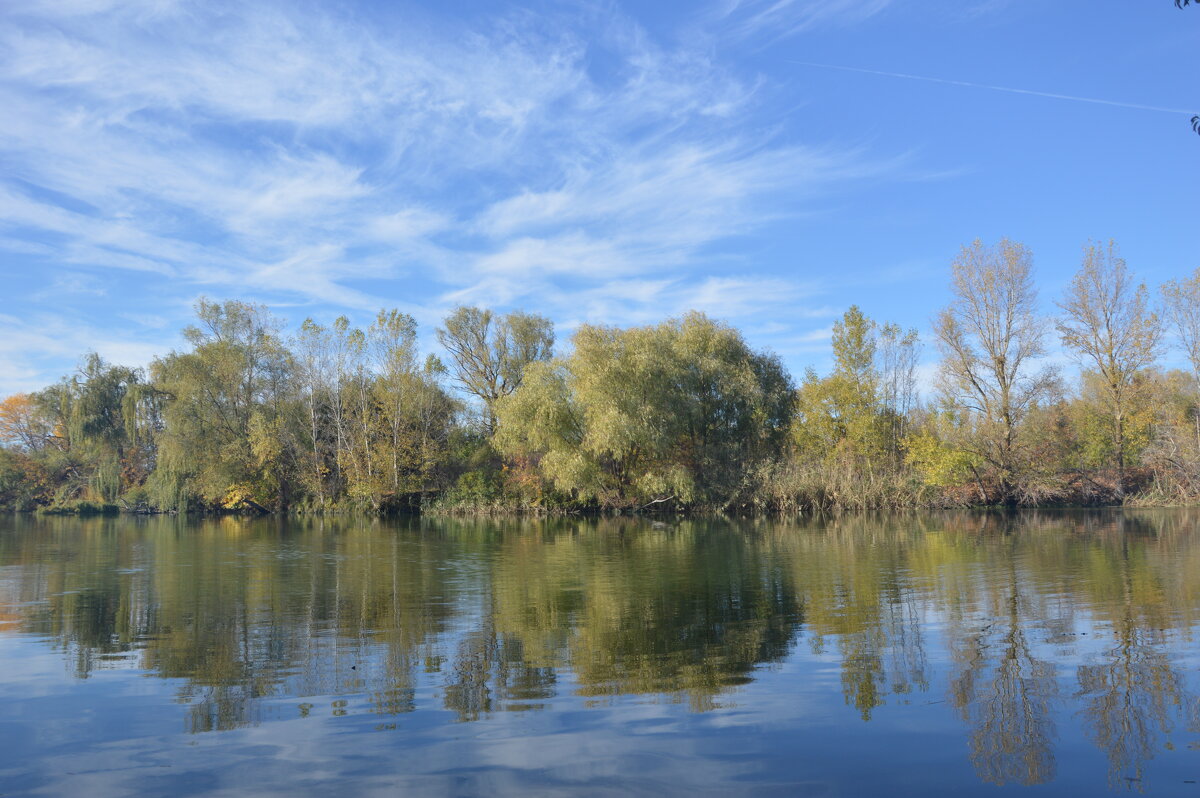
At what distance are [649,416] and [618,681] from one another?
115ft

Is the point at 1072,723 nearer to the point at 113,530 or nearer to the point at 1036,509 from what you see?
the point at 1036,509

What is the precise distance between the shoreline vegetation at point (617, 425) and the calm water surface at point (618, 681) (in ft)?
82.2

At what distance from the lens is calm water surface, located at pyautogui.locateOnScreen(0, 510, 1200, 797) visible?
5.71m

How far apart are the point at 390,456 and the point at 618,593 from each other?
131 ft

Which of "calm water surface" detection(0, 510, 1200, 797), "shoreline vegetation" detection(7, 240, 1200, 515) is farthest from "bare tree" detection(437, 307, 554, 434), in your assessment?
"calm water surface" detection(0, 510, 1200, 797)

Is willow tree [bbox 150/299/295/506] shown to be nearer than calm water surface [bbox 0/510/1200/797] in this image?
No

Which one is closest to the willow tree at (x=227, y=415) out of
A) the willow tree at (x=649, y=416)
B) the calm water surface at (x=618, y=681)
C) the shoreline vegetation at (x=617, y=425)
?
the shoreline vegetation at (x=617, y=425)

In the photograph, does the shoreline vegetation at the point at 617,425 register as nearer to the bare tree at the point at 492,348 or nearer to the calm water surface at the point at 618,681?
the bare tree at the point at 492,348

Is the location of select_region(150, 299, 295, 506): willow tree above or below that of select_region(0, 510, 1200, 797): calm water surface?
above

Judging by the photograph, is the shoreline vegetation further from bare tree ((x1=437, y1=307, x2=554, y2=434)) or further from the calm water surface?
the calm water surface

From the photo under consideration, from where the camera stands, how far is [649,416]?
4300 cm

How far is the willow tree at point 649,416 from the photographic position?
43.1 meters

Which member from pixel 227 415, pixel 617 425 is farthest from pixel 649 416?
pixel 227 415

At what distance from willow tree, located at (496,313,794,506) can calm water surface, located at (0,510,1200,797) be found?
2528cm
